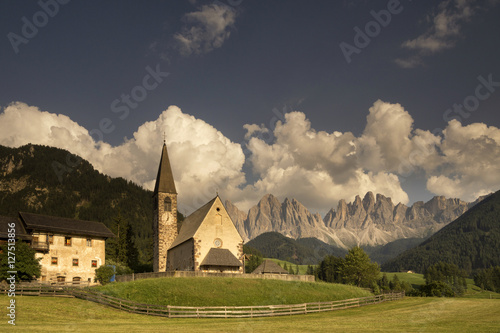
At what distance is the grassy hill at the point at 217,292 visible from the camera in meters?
44.9

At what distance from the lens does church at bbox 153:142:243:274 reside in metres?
62.0

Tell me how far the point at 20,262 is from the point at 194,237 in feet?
76.6

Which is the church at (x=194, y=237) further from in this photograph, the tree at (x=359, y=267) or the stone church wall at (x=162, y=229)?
the tree at (x=359, y=267)

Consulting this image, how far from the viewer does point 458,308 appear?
43156mm

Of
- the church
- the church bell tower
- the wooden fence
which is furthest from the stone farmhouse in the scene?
the wooden fence

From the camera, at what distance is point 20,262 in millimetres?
48469

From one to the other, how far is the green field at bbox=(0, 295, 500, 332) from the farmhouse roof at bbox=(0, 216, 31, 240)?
17524mm

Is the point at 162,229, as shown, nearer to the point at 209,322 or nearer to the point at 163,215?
the point at 163,215

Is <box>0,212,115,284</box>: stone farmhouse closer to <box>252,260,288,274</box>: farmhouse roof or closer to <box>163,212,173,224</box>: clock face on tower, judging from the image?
<box>163,212,173,224</box>: clock face on tower

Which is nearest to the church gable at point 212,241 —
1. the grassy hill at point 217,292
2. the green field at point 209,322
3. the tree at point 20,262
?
the grassy hill at point 217,292

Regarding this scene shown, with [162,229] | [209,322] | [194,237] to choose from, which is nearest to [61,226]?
[162,229]

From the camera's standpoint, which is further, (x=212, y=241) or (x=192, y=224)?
(x=192, y=224)

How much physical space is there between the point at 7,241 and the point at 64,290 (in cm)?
1628

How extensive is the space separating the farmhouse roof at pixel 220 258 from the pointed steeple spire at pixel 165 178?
19.2 metres
